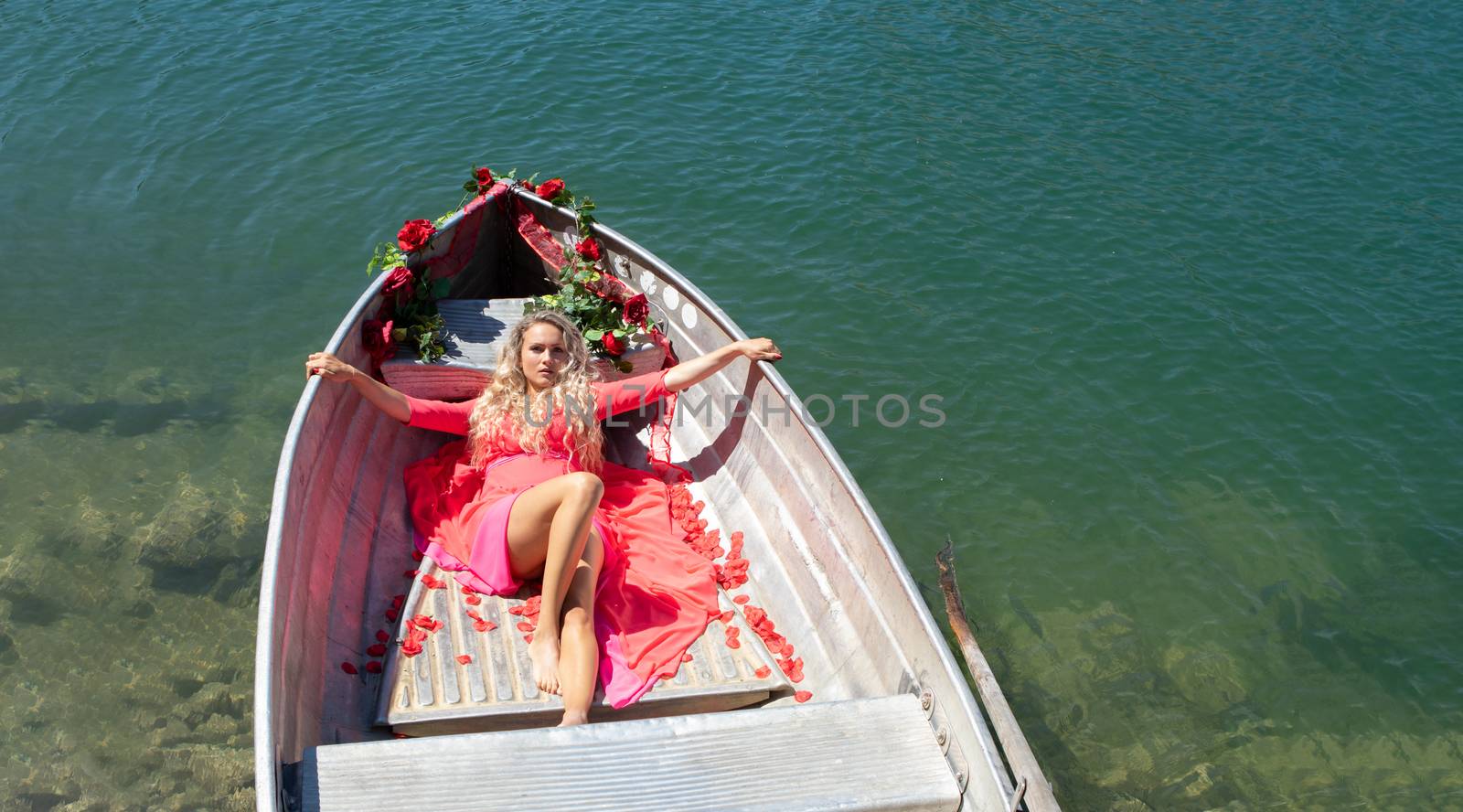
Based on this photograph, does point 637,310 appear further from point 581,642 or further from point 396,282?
point 581,642

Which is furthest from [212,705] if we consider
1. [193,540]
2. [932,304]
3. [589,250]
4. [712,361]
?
[932,304]

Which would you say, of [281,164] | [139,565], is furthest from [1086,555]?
[281,164]

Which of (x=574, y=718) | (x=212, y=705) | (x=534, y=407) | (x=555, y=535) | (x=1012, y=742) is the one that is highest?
(x=534, y=407)

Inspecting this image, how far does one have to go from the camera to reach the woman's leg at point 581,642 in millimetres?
4430

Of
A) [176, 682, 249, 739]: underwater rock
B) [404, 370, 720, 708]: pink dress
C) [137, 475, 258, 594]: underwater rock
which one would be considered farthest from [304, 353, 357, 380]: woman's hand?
[137, 475, 258, 594]: underwater rock

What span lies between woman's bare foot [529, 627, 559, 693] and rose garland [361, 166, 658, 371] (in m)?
2.41

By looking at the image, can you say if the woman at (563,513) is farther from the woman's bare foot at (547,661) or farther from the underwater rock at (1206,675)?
the underwater rock at (1206,675)

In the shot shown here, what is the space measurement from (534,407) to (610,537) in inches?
32.8

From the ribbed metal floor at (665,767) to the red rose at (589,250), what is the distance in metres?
3.91

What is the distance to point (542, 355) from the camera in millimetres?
5566

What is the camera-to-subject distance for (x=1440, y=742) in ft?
20.7

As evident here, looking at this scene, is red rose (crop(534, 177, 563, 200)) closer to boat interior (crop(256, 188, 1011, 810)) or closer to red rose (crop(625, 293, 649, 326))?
boat interior (crop(256, 188, 1011, 810))

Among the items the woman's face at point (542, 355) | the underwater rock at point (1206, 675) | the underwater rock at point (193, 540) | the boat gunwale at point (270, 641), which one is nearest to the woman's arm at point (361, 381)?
the boat gunwale at point (270, 641)

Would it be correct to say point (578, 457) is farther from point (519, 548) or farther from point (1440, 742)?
point (1440, 742)
